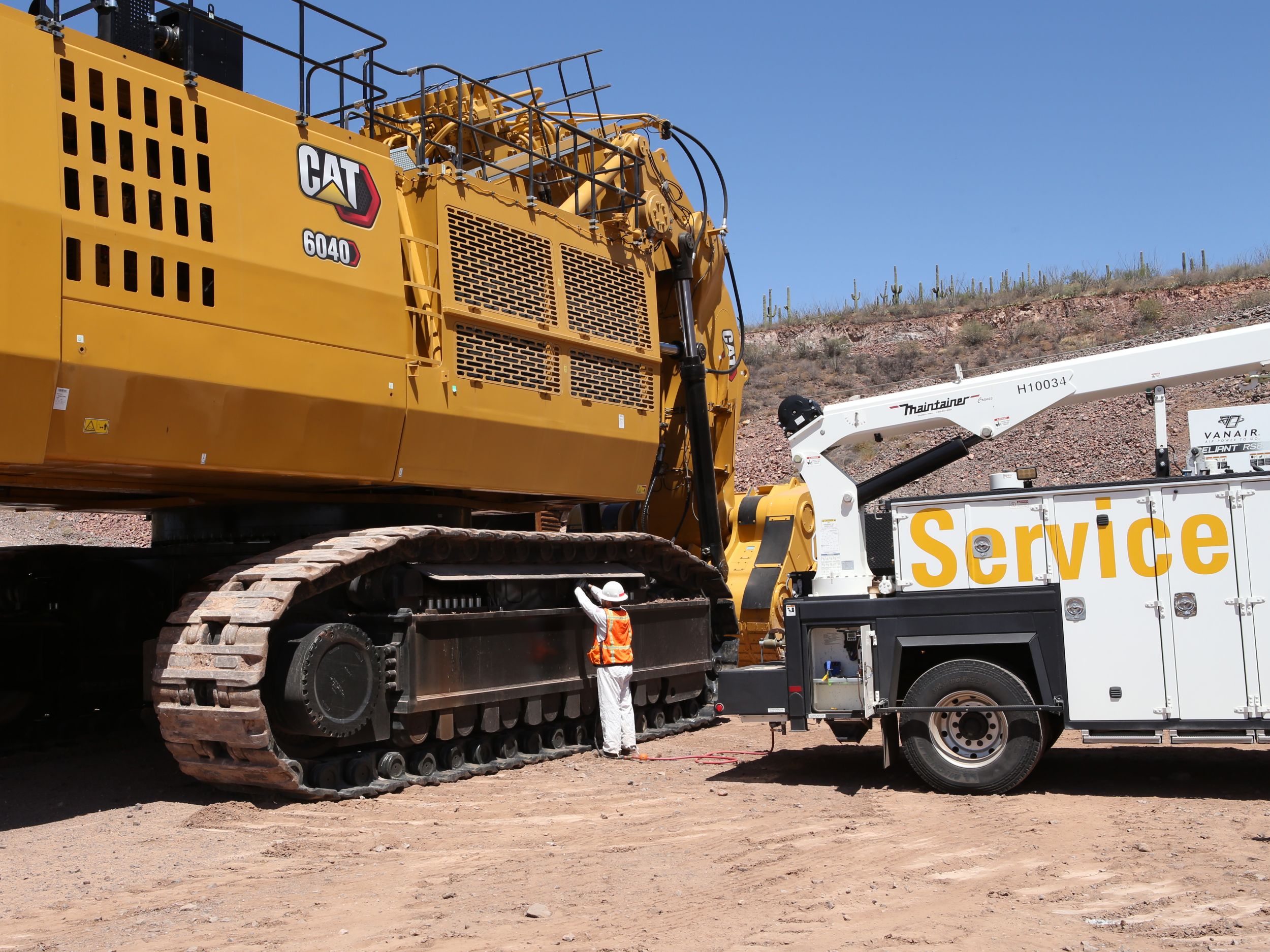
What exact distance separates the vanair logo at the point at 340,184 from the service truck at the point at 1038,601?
4.00 meters

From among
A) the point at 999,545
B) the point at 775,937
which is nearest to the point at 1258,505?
the point at 999,545

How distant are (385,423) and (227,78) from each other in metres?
2.57

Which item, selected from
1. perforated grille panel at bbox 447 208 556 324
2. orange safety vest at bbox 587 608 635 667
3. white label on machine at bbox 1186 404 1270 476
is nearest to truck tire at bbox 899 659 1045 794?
white label on machine at bbox 1186 404 1270 476

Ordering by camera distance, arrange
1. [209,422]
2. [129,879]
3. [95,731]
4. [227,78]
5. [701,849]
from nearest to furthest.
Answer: [129,879] < [701,849] < [209,422] < [227,78] < [95,731]

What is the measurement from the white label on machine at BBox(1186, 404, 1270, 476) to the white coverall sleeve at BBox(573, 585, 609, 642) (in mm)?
4971

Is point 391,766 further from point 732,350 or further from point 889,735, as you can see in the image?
point 732,350

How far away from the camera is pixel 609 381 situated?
37.8ft

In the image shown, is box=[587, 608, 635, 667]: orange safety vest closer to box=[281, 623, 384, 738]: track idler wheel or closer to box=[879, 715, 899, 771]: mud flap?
box=[281, 623, 384, 738]: track idler wheel

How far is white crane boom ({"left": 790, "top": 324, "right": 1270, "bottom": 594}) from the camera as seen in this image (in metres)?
9.34

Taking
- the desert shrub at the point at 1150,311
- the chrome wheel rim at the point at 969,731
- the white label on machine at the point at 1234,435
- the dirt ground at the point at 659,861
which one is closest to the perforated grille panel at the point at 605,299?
the dirt ground at the point at 659,861

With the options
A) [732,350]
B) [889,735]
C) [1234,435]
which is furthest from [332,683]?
[732,350]

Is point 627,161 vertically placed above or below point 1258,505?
above

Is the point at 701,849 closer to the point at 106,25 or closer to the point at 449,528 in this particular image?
the point at 449,528

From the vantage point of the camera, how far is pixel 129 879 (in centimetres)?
673
